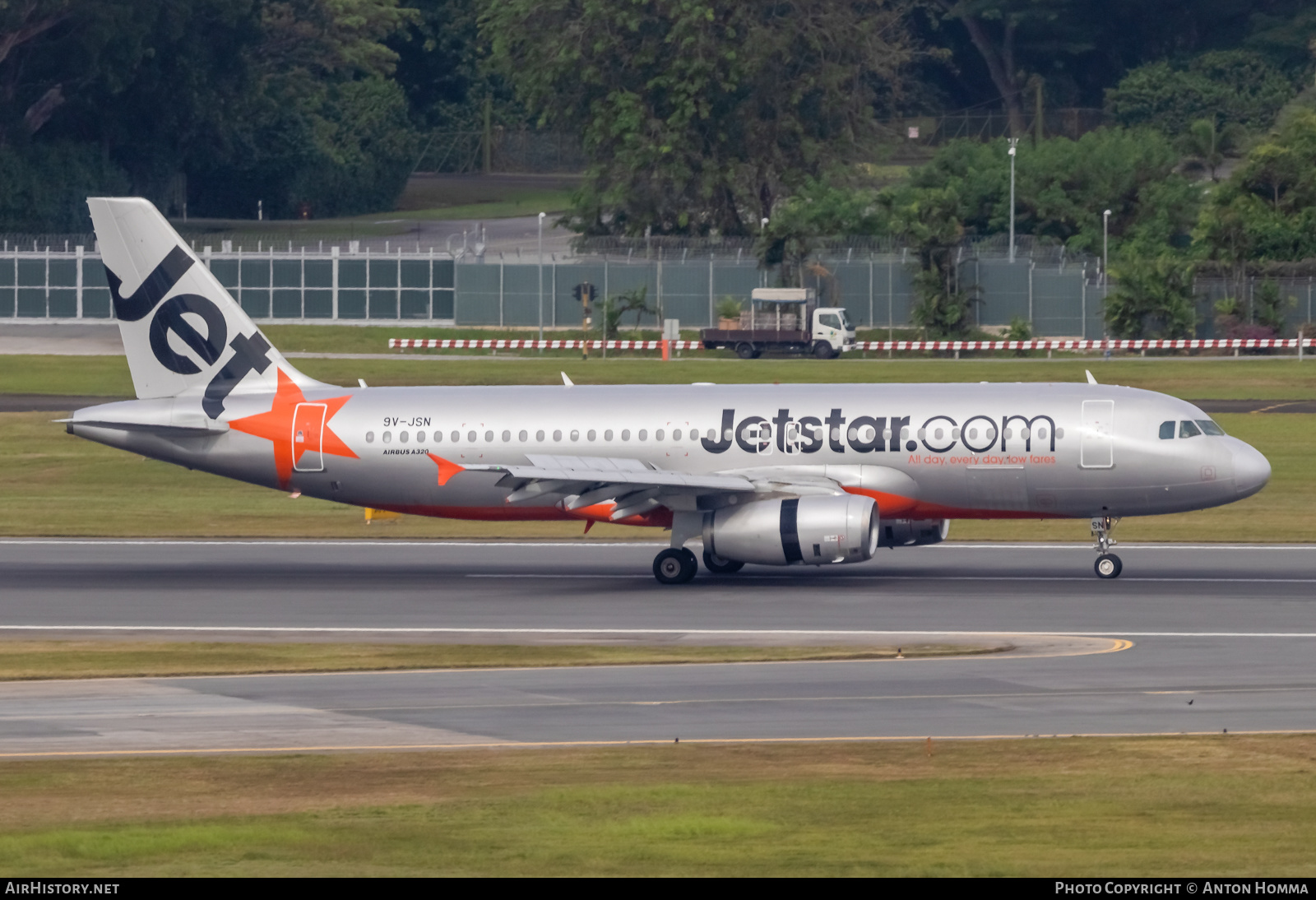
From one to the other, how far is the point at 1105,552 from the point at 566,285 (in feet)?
250

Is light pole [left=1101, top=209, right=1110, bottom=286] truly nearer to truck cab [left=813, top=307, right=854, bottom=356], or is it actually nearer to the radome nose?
truck cab [left=813, top=307, right=854, bottom=356]

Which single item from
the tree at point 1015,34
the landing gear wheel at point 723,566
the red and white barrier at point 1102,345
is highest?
the tree at point 1015,34

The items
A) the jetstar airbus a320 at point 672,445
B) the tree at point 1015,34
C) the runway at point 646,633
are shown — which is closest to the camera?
the runway at point 646,633

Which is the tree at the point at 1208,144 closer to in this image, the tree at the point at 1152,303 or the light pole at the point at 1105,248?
the light pole at the point at 1105,248

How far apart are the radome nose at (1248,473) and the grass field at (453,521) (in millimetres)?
8160

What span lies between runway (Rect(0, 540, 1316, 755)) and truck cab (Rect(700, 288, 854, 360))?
52.2m

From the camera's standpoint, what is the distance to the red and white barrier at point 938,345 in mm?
95125

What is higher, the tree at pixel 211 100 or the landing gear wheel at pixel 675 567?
the tree at pixel 211 100

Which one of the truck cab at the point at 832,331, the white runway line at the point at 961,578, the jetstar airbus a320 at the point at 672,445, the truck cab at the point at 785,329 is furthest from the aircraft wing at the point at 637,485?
the truck cab at the point at 785,329

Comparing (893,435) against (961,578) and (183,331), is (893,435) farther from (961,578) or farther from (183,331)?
(183,331)

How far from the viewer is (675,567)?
131ft

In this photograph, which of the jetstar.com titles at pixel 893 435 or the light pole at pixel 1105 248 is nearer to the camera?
the jetstar.com titles at pixel 893 435

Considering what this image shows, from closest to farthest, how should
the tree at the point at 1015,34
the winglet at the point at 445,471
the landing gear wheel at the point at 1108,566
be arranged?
the winglet at the point at 445,471
the landing gear wheel at the point at 1108,566
the tree at the point at 1015,34

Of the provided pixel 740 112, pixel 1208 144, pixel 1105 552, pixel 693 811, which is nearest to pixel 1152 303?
pixel 1208 144
